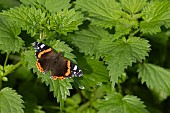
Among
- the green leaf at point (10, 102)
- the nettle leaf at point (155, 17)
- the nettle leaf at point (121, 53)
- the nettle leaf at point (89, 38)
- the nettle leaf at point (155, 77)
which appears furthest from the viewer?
the nettle leaf at point (155, 77)

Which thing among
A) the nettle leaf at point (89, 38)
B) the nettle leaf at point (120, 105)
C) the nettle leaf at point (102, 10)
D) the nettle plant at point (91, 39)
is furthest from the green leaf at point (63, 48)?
the nettle leaf at point (120, 105)

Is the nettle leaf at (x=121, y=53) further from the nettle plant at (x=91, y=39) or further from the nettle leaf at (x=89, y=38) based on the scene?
the nettle leaf at (x=89, y=38)

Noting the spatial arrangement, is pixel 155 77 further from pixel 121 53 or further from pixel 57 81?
pixel 57 81

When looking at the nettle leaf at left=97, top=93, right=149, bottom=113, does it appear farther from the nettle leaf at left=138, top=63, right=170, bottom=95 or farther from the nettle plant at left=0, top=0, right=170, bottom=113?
the nettle leaf at left=138, top=63, right=170, bottom=95

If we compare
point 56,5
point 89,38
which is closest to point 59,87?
point 89,38

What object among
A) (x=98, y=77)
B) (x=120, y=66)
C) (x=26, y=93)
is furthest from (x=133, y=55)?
(x=26, y=93)

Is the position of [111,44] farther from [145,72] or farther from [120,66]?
[145,72]
